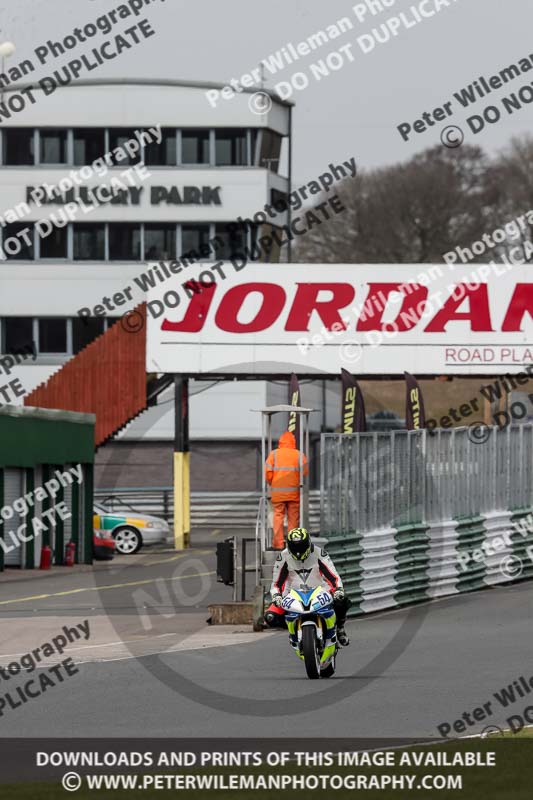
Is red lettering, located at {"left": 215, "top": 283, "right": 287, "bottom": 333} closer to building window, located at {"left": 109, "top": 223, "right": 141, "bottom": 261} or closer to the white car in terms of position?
the white car

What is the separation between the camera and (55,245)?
61.2m

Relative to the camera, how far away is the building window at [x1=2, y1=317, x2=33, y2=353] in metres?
60.6

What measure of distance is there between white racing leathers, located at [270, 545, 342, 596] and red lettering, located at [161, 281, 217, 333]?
25.5 m

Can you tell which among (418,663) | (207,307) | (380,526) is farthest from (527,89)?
(418,663)

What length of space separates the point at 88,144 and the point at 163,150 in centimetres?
281

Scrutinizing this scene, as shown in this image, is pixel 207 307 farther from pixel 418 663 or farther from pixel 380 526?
pixel 418 663

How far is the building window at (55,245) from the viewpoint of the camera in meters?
61.1

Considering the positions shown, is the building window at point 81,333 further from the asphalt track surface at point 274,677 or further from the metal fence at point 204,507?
the asphalt track surface at point 274,677

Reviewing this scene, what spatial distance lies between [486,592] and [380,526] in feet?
9.38

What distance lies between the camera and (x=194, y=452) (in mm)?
59656

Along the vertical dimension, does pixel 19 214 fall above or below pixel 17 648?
Answer: above
